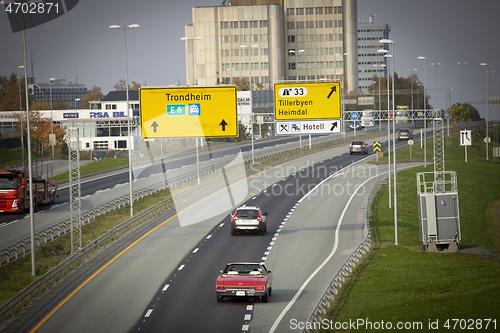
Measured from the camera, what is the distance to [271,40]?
507ft

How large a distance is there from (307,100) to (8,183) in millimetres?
23458

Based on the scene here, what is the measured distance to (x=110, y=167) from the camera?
72500mm

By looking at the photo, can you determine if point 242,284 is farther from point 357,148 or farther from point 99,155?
point 99,155

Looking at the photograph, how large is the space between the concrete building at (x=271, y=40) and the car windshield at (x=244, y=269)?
125 metres

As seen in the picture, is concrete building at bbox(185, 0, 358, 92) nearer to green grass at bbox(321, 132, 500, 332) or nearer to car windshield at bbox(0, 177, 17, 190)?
green grass at bbox(321, 132, 500, 332)

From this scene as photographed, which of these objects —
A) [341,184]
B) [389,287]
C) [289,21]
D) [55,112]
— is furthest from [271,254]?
[289,21]

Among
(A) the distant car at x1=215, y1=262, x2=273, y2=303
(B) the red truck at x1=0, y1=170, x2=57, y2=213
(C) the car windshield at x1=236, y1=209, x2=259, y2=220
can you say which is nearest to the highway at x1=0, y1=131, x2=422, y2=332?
(A) the distant car at x1=215, y1=262, x2=273, y2=303

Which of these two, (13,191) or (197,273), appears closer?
(197,273)

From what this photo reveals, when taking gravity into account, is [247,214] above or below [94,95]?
below

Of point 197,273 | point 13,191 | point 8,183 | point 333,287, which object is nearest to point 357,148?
point 13,191

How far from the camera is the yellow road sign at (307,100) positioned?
3241 centimetres

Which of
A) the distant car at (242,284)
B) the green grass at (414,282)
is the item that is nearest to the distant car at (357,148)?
the green grass at (414,282)

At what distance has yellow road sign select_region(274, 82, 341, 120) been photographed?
32406mm
